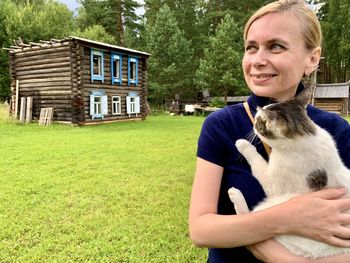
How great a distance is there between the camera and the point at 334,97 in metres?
39.4

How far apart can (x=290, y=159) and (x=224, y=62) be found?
36.0 meters

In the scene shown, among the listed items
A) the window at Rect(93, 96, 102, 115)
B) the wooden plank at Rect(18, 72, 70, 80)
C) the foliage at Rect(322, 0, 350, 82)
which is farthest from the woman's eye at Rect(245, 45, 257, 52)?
the foliage at Rect(322, 0, 350, 82)

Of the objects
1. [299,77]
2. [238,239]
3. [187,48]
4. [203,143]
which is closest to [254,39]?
[299,77]

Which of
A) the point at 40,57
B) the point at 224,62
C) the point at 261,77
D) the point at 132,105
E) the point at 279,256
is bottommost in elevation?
the point at 279,256

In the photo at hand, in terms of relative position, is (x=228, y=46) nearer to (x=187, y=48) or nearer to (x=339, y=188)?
(x=187, y=48)

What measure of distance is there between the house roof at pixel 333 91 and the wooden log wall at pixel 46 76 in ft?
94.7

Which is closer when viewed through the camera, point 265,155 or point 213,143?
point 213,143

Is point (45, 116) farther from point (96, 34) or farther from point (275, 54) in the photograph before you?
point (275, 54)

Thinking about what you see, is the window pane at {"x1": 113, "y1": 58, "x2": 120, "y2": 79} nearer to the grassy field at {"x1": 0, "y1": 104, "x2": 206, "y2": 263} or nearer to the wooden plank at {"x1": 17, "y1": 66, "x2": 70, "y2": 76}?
the wooden plank at {"x1": 17, "y1": 66, "x2": 70, "y2": 76}

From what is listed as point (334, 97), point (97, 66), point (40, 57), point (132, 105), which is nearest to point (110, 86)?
point (97, 66)

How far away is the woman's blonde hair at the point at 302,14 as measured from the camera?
5.83 feet

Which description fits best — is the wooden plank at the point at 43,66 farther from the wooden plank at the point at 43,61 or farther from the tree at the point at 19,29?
the tree at the point at 19,29

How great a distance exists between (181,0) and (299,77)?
4952cm

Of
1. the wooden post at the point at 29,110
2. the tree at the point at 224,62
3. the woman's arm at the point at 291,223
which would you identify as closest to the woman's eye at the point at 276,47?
the woman's arm at the point at 291,223
